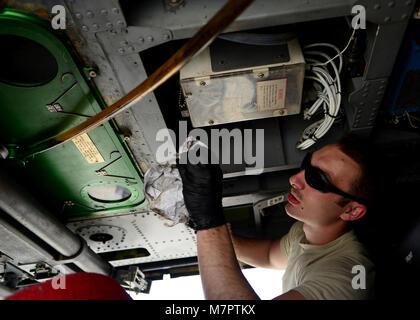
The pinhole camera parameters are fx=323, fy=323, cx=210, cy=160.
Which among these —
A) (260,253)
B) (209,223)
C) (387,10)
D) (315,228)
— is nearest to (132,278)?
(260,253)

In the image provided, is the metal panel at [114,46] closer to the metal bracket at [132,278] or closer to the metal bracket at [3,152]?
the metal bracket at [3,152]

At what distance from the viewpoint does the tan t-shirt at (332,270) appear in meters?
1.57

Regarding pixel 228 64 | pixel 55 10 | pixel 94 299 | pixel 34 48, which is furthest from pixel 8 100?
pixel 94 299

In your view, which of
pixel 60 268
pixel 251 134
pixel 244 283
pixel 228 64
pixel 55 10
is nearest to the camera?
pixel 55 10

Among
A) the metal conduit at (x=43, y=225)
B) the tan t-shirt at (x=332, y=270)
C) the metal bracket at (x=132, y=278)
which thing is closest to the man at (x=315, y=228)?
the tan t-shirt at (x=332, y=270)

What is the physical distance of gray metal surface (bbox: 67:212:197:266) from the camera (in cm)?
310

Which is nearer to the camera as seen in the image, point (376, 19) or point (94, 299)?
point (94, 299)

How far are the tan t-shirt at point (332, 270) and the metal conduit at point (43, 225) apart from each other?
192 cm

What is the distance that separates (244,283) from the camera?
5.49ft

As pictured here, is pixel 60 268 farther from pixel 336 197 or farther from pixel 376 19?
pixel 376 19

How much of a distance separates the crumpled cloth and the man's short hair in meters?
1.02

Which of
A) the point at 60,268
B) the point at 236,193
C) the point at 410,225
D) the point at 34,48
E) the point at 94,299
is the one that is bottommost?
the point at 94,299

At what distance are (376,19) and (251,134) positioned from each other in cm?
122

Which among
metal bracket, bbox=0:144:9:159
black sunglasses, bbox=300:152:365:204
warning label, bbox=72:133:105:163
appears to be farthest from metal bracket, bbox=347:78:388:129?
metal bracket, bbox=0:144:9:159
